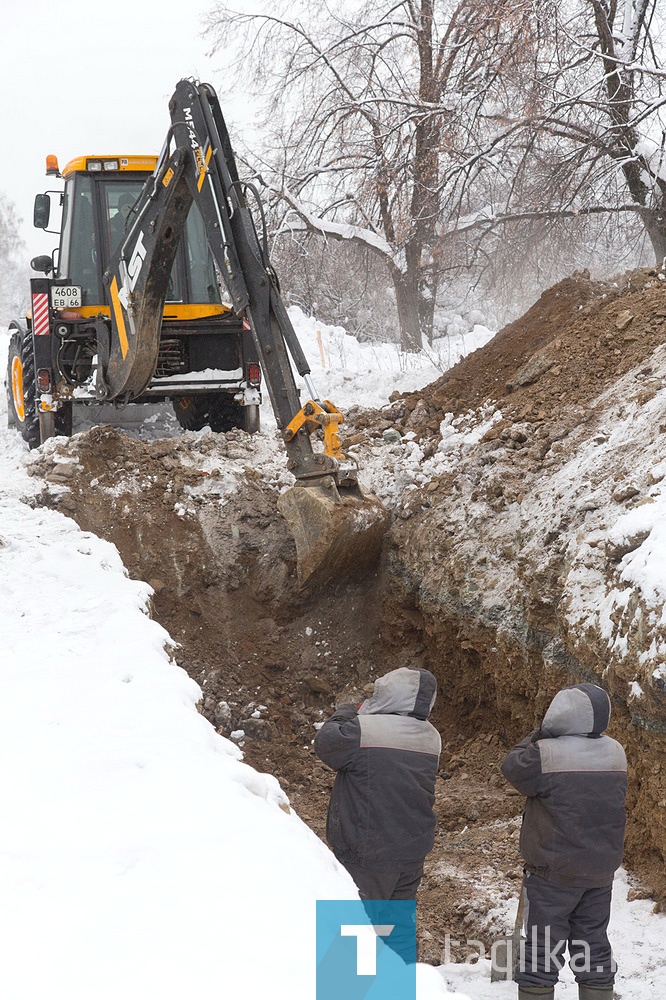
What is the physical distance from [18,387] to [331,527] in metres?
5.35

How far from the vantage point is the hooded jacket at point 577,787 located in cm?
369

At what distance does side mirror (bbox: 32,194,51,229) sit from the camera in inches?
341

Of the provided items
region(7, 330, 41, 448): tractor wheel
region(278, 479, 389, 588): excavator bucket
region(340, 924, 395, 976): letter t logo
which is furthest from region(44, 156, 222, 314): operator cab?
region(340, 924, 395, 976): letter t logo

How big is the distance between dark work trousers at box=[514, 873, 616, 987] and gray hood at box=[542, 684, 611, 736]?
672 mm

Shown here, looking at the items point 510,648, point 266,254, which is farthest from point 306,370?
point 510,648

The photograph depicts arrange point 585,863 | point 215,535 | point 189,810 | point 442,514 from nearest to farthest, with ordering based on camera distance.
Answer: point 189,810 → point 585,863 → point 442,514 → point 215,535

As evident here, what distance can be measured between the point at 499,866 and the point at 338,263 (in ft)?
42.5

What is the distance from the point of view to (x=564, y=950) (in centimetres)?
385

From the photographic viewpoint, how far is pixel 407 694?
387 centimetres

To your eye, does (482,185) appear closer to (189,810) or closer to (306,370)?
(306,370)

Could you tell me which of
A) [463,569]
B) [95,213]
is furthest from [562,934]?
[95,213]

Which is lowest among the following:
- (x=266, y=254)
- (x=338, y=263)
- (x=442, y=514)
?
(x=442, y=514)

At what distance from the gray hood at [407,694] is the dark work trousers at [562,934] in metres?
0.89

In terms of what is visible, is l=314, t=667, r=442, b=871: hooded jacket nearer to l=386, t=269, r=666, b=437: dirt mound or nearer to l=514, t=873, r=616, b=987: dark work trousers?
l=514, t=873, r=616, b=987: dark work trousers
